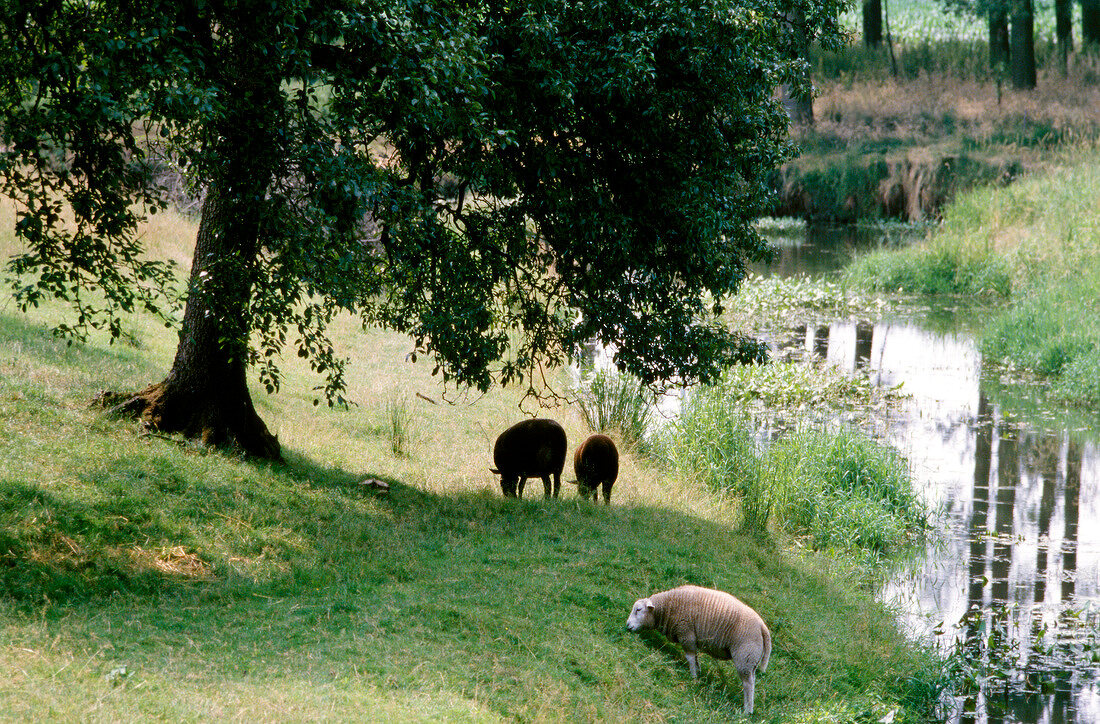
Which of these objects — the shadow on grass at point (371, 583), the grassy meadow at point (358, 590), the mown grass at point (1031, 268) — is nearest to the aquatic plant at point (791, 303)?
the mown grass at point (1031, 268)

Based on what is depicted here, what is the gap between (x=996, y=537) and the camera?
13.0 metres

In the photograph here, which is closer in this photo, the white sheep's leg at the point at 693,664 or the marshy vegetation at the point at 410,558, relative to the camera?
the marshy vegetation at the point at 410,558

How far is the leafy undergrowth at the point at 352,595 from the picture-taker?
6.63 metres

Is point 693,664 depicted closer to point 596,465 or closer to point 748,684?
point 748,684

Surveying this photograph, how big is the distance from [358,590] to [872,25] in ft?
152

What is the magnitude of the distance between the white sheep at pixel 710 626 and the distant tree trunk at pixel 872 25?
44.6 metres

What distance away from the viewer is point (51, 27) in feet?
29.6

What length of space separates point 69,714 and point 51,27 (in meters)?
6.06

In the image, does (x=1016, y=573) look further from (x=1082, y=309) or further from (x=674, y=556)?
(x=1082, y=309)

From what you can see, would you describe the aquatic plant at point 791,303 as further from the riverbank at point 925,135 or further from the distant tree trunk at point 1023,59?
the distant tree trunk at point 1023,59

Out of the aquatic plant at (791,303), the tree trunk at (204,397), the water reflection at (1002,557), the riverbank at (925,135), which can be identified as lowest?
the water reflection at (1002,557)

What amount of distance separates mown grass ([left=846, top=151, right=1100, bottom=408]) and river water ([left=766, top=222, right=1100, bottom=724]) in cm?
107

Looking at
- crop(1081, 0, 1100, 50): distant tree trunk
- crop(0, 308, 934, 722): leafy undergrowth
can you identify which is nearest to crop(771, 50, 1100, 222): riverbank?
crop(1081, 0, 1100, 50): distant tree trunk

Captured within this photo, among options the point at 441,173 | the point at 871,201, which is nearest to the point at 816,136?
the point at 871,201
